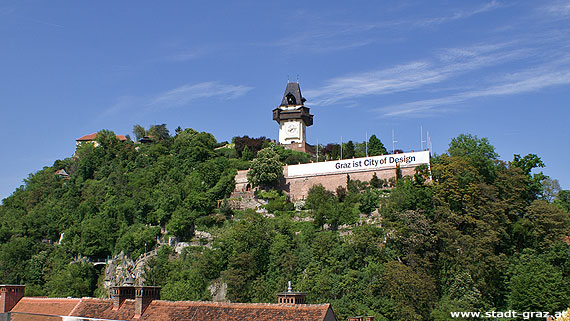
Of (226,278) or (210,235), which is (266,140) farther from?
(226,278)

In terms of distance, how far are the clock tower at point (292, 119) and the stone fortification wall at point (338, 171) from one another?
13142mm

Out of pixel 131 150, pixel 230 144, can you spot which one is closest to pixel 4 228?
pixel 131 150

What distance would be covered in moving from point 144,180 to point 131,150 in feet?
49.7

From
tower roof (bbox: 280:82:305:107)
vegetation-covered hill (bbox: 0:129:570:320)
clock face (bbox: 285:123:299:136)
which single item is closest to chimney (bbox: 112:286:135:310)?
vegetation-covered hill (bbox: 0:129:570:320)

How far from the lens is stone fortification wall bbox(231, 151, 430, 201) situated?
207 feet

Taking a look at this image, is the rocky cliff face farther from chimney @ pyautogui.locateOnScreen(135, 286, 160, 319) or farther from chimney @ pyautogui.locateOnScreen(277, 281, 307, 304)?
chimney @ pyautogui.locateOnScreen(277, 281, 307, 304)

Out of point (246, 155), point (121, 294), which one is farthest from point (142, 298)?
point (246, 155)

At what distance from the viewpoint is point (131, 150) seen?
9200cm

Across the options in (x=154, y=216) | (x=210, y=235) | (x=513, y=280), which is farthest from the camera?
(x=154, y=216)

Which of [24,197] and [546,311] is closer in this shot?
[546,311]

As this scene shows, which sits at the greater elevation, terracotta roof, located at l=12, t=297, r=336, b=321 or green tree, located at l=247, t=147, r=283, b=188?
green tree, located at l=247, t=147, r=283, b=188

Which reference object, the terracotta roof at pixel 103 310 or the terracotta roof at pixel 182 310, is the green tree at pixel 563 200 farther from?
the terracotta roof at pixel 103 310

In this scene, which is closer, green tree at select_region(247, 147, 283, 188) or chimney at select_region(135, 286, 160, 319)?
chimney at select_region(135, 286, 160, 319)

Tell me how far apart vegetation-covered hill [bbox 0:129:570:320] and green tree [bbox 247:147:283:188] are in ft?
6.80
